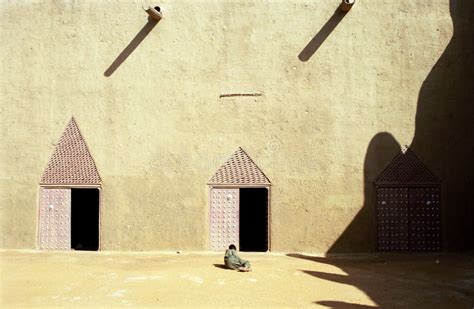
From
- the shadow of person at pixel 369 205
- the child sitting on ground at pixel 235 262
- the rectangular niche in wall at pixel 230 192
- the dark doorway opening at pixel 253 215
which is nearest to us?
the child sitting on ground at pixel 235 262

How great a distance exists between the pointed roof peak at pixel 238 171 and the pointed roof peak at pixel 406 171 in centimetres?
267

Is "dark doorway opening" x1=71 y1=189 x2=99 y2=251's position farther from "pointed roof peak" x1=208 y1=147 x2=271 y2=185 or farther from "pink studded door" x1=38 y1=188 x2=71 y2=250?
"pointed roof peak" x1=208 y1=147 x2=271 y2=185

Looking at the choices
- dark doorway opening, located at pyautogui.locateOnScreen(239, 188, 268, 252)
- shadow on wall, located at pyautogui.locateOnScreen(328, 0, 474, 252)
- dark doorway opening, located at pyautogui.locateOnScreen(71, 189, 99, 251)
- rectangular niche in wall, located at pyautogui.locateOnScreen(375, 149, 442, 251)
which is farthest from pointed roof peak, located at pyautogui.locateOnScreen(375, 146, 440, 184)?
dark doorway opening, located at pyautogui.locateOnScreen(71, 189, 99, 251)

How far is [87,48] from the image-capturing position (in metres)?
12.1

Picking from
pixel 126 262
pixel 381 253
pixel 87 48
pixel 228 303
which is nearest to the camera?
pixel 228 303

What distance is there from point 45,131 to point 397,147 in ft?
25.7

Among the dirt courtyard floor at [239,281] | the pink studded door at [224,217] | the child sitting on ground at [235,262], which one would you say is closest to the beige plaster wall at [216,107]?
the pink studded door at [224,217]

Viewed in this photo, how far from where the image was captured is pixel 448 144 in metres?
11.4

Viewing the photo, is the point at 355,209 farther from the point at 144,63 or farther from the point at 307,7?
the point at 144,63

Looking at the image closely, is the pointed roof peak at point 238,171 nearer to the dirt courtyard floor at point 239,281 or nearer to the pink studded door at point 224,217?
the pink studded door at point 224,217

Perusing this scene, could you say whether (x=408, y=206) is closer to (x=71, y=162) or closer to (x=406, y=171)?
(x=406, y=171)

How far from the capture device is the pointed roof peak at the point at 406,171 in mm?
11375

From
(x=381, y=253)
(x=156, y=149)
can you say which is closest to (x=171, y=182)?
(x=156, y=149)

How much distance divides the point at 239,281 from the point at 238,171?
12.6 feet
